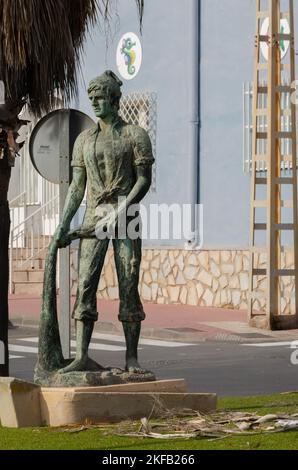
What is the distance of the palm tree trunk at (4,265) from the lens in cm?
1178

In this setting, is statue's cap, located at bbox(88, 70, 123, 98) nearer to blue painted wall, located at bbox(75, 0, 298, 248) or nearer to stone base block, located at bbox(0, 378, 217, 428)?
stone base block, located at bbox(0, 378, 217, 428)

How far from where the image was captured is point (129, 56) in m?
24.9

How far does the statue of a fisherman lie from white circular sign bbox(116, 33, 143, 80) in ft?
48.2

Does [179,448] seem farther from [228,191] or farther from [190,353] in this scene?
[228,191]

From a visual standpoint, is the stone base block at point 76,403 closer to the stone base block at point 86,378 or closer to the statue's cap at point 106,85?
the stone base block at point 86,378

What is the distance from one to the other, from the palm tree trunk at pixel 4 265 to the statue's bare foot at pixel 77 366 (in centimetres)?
204

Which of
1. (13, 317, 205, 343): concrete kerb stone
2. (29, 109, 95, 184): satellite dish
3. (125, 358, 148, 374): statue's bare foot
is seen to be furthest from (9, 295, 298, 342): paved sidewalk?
(125, 358, 148, 374): statue's bare foot

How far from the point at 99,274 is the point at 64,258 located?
4.70ft

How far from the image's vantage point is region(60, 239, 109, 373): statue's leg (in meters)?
9.80

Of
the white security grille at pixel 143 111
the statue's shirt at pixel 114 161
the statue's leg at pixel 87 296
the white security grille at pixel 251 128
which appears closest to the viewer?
the statue's leg at pixel 87 296
